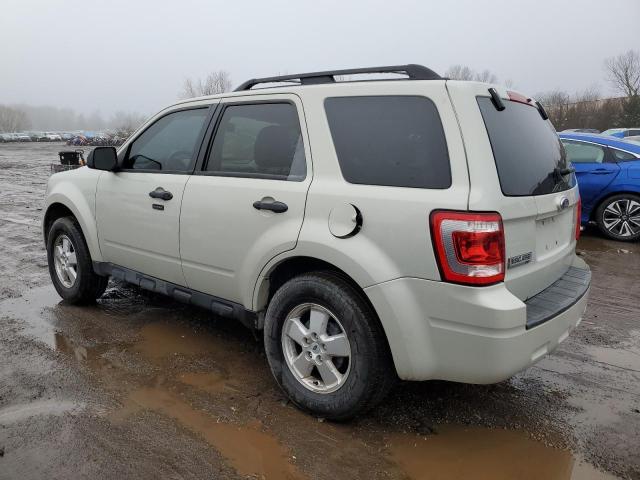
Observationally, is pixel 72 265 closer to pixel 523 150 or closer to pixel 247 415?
pixel 247 415

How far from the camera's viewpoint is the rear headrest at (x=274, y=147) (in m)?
3.13

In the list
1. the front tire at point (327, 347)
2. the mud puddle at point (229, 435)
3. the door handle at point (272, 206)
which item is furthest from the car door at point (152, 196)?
the front tire at point (327, 347)

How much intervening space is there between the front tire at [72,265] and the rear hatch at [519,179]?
3.56 m

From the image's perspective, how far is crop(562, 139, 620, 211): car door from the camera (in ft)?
25.9

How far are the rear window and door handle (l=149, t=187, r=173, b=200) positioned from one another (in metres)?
2.20

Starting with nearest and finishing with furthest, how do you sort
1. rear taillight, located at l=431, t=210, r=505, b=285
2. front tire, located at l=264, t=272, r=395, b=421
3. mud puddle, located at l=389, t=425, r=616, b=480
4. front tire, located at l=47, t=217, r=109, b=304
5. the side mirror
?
rear taillight, located at l=431, t=210, r=505, b=285, mud puddle, located at l=389, t=425, r=616, b=480, front tire, located at l=264, t=272, r=395, b=421, the side mirror, front tire, located at l=47, t=217, r=109, b=304

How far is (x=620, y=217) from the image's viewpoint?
25.9 ft

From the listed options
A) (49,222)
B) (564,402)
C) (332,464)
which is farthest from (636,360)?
(49,222)

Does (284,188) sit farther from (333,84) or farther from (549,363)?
(549,363)

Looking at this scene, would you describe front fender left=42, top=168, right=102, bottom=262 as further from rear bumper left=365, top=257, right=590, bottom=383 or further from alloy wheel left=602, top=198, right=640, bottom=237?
alloy wheel left=602, top=198, right=640, bottom=237

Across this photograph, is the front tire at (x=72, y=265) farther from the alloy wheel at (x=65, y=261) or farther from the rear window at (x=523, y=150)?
the rear window at (x=523, y=150)

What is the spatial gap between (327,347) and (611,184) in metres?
6.83

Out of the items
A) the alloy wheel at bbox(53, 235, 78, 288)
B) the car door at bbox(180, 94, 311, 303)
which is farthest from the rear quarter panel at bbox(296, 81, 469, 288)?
the alloy wheel at bbox(53, 235, 78, 288)

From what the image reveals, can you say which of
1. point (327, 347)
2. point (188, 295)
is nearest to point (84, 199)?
point (188, 295)
